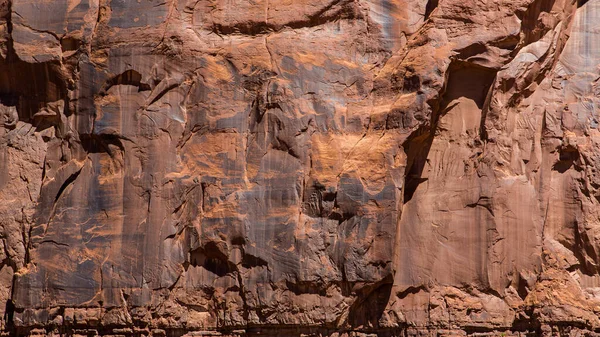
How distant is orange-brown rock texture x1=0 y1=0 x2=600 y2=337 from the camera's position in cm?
1462

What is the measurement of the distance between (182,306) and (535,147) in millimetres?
6292

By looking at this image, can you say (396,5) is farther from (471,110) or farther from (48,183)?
(48,183)

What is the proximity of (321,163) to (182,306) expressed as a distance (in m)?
3.22

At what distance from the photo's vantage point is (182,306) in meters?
15.0

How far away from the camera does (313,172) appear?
1477 centimetres

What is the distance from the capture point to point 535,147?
1514 centimetres

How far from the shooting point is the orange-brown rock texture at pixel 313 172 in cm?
1462

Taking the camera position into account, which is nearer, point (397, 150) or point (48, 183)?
point (397, 150)

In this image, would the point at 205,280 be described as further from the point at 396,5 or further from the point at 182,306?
the point at 396,5

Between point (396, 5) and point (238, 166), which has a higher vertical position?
point (396, 5)

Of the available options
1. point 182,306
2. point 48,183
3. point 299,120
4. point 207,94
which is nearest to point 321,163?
point 299,120

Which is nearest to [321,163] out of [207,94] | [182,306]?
[207,94]

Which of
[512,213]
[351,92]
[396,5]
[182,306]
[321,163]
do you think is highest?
[396,5]

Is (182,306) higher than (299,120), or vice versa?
(299,120)
